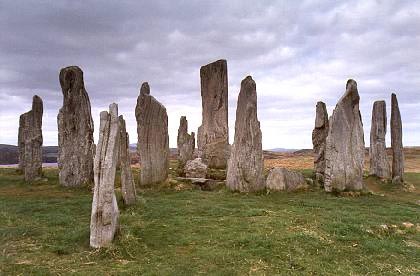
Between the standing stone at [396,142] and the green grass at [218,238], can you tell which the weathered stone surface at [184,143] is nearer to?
the standing stone at [396,142]

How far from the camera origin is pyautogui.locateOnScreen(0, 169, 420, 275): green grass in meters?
9.89

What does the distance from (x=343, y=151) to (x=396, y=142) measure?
7.02 meters

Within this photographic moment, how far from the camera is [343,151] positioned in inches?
803

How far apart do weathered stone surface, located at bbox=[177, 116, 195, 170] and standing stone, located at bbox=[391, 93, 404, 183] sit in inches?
558

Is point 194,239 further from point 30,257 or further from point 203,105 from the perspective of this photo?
point 203,105

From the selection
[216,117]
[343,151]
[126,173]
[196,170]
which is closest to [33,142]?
[196,170]

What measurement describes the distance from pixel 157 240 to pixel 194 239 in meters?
1.04

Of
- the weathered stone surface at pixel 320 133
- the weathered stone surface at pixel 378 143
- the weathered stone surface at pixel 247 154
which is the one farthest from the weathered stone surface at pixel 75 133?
the weathered stone surface at pixel 378 143

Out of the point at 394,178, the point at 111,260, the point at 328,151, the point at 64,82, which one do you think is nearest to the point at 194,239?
the point at 111,260

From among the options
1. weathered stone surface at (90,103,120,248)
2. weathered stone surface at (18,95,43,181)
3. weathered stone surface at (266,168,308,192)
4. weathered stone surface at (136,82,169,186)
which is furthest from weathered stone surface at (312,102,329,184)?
weathered stone surface at (18,95,43,181)

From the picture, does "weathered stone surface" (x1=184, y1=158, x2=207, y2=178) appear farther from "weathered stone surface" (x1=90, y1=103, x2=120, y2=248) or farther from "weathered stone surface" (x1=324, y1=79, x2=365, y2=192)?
"weathered stone surface" (x1=90, y1=103, x2=120, y2=248)

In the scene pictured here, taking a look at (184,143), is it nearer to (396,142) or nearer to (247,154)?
(247,154)

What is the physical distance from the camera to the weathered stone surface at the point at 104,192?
35.9 feet

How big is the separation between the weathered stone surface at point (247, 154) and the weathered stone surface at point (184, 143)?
10.7 m
